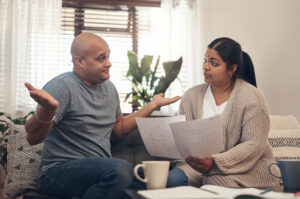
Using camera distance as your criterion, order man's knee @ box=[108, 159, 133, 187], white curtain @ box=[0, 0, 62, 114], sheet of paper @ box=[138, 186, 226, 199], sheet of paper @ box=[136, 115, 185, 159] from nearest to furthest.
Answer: sheet of paper @ box=[138, 186, 226, 199] < man's knee @ box=[108, 159, 133, 187] < sheet of paper @ box=[136, 115, 185, 159] < white curtain @ box=[0, 0, 62, 114]

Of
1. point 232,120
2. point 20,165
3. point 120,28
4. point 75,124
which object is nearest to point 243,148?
point 232,120

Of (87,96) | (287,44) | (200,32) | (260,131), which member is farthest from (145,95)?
(287,44)

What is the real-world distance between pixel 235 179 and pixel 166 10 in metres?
2.30

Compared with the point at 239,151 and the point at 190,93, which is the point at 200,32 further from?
the point at 239,151

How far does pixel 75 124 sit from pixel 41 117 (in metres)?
0.24

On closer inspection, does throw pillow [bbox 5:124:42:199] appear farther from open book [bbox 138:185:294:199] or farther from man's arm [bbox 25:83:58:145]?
open book [bbox 138:185:294:199]

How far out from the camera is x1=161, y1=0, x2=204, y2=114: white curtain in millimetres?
3244

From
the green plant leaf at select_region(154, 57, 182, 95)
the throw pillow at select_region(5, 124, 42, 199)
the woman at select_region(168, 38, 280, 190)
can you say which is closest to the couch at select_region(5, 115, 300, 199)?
the throw pillow at select_region(5, 124, 42, 199)

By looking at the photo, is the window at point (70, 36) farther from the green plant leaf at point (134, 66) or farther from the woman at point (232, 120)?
the woman at point (232, 120)

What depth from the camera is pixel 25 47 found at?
303 centimetres

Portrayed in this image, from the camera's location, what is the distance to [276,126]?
81.9 inches

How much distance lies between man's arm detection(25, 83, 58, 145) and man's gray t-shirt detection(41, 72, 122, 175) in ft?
0.37

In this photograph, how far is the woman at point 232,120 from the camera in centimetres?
131

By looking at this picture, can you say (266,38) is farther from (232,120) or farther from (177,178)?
(177,178)
